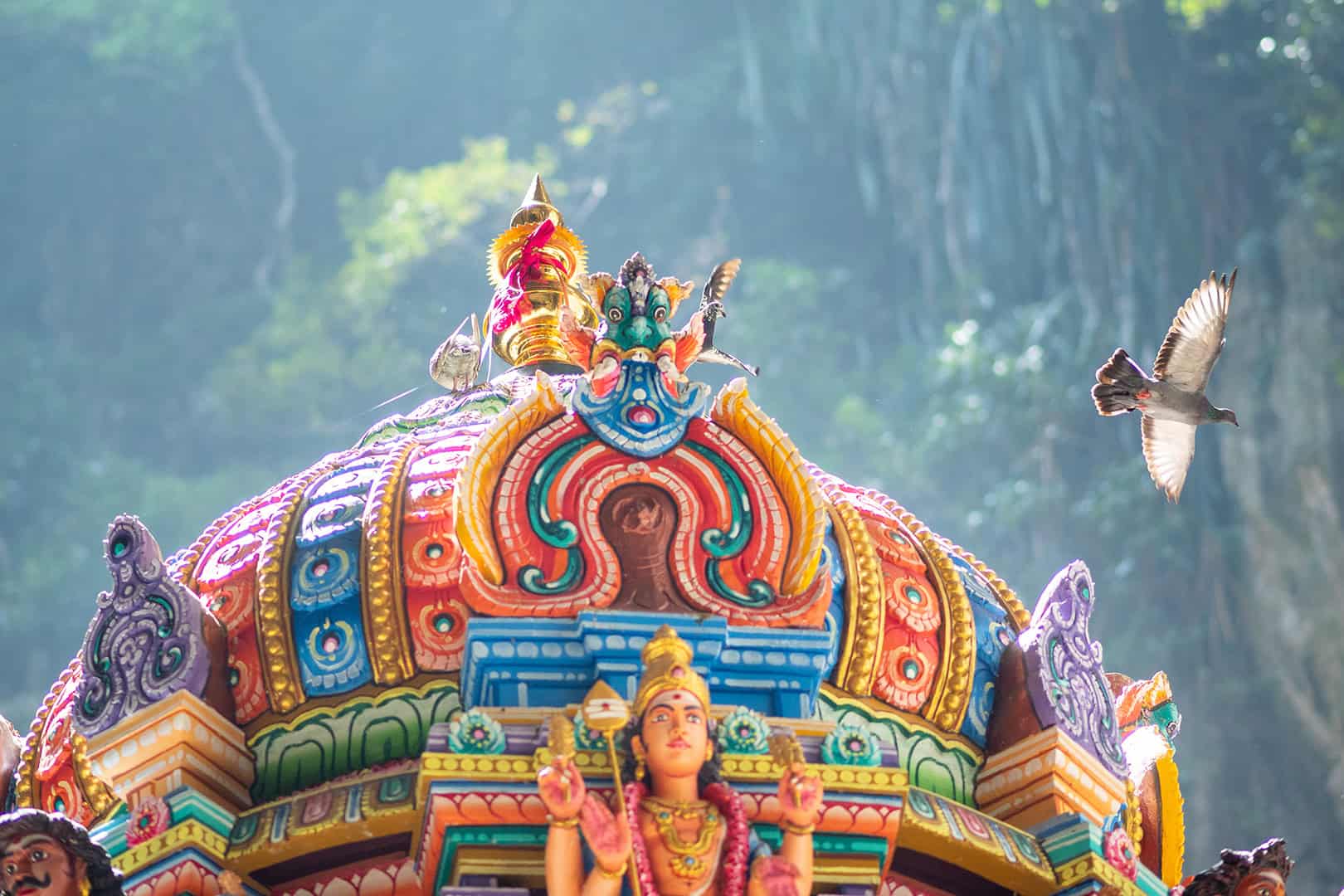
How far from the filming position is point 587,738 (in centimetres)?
920

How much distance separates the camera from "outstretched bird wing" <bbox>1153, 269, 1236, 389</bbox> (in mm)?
11156

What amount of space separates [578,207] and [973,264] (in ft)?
21.4

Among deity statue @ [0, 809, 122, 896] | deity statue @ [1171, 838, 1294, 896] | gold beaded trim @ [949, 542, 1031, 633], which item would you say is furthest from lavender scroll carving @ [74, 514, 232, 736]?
deity statue @ [1171, 838, 1294, 896]

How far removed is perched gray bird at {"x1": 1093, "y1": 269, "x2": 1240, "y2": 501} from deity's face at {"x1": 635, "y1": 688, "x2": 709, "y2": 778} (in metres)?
2.96

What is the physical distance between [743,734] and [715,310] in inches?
137

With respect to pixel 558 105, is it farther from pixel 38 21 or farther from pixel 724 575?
pixel 724 575

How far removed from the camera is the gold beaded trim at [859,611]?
1047cm

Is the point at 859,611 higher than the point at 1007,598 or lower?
lower

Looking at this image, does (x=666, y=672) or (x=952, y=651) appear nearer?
(x=666, y=672)

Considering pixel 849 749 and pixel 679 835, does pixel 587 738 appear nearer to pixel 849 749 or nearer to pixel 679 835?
pixel 679 835

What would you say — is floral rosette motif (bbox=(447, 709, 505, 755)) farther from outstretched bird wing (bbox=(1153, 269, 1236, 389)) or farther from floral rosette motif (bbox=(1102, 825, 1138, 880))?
outstretched bird wing (bbox=(1153, 269, 1236, 389))

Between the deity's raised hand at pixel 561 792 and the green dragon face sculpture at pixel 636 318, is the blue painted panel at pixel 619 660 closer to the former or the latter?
the deity's raised hand at pixel 561 792

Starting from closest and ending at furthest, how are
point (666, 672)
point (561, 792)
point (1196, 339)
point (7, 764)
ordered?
point (561, 792) < point (666, 672) < point (7, 764) < point (1196, 339)

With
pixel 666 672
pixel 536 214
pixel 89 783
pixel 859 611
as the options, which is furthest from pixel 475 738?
pixel 536 214
